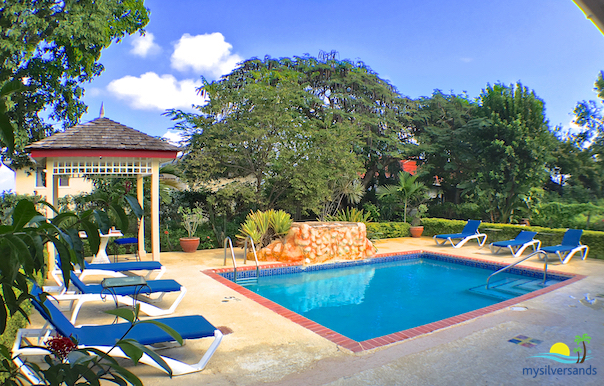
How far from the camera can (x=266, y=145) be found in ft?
47.8

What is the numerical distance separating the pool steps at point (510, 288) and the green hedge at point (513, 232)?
4.18 metres

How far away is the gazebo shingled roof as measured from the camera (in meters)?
9.63

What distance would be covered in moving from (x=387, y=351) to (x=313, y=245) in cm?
705

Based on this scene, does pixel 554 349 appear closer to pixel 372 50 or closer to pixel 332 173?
pixel 332 173

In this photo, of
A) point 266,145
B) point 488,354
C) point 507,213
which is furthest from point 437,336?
point 507,213

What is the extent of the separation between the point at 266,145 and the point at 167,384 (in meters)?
11.3

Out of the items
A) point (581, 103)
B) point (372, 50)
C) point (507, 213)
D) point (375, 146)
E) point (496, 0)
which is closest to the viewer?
point (496, 0)

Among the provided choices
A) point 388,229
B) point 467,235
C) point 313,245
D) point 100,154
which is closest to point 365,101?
point 388,229

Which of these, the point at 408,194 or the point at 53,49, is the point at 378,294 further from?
the point at 53,49

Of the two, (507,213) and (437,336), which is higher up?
(507,213)

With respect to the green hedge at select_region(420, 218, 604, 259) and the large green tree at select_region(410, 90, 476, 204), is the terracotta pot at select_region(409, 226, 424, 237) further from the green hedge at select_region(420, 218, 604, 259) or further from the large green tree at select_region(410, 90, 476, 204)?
the large green tree at select_region(410, 90, 476, 204)

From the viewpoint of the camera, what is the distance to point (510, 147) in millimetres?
18797

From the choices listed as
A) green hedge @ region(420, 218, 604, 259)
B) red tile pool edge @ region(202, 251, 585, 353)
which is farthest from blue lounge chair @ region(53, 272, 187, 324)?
green hedge @ region(420, 218, 604, 259)

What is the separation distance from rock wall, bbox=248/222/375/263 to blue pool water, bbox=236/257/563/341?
1.80 ft
